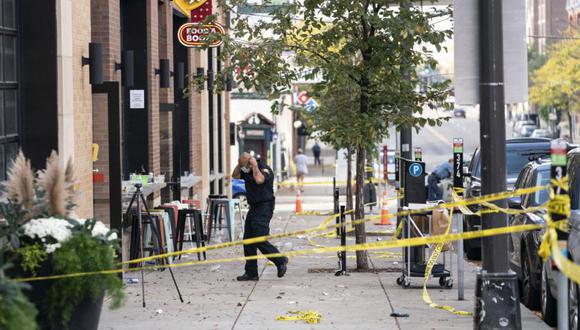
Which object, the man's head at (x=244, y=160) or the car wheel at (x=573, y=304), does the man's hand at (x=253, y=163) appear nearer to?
the man's head at (x=244, y=160)

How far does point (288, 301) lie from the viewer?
13.6m

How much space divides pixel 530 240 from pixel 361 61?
5.20 meters

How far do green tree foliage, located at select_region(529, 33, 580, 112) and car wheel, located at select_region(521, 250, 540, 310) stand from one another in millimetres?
57823

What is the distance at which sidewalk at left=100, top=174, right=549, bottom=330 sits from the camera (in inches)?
469

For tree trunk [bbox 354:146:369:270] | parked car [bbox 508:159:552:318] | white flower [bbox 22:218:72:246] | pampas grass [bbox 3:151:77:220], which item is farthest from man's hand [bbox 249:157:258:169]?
white flower [bbox 22:218:72:246]

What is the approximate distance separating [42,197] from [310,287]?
6392mm

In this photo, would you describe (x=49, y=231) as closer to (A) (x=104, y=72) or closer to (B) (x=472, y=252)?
(A) (x=104, y=72)

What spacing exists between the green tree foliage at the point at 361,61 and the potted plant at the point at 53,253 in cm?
828

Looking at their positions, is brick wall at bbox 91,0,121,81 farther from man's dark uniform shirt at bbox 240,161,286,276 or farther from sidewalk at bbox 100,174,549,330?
sidewalk at bbox 100,174,549,330

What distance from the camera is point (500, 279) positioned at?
9.77m

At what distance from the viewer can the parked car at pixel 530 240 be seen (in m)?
13.0

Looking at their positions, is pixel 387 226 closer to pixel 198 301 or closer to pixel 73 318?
pixel 198 301

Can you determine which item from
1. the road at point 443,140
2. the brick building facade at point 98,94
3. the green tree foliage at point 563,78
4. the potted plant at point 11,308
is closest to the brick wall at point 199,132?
the brick building facade at point 98,94

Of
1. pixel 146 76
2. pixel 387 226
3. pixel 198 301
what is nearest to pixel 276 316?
pixel 198 301
